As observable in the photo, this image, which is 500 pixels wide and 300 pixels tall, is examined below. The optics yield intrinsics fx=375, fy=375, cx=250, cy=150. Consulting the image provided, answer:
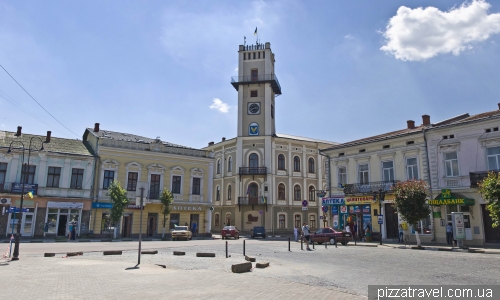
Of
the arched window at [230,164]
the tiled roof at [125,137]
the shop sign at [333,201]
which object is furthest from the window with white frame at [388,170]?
the arched window at [230,164]

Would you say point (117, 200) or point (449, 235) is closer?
point (449, 235)

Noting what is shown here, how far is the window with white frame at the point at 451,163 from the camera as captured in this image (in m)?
27.6

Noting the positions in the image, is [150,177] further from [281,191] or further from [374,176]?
[374,176]

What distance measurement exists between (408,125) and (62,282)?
3157 cm

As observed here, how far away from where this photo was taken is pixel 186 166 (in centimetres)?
4012

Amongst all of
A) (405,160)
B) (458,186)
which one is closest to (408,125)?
(405,160)

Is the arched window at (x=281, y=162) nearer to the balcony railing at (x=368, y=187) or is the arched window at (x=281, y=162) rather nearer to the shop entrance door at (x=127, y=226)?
the balcony railing at (x=368, y=187)

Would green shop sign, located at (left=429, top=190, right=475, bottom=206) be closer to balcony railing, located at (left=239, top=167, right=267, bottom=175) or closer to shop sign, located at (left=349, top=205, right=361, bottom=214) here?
shop sign, located at (left=349, top=205, right=361, bottom=214)

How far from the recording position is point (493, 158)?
25.6 meters

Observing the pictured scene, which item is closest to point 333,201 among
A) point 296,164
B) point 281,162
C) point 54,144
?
point 281,162

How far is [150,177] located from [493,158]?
29501 millimetres

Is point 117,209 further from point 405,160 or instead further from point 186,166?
point 405,160

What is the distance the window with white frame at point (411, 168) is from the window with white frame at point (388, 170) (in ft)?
4.66

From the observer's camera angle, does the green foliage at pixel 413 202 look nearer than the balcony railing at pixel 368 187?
Yes
